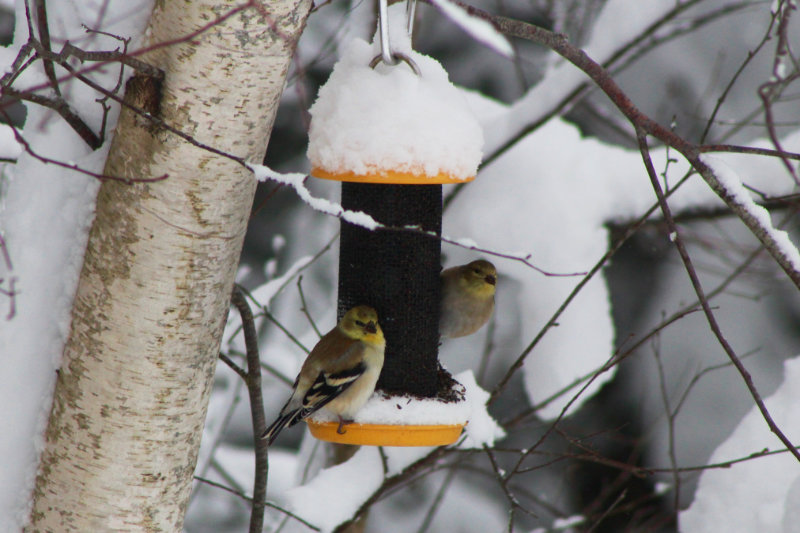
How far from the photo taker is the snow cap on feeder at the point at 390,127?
207cm

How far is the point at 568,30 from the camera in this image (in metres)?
5.22

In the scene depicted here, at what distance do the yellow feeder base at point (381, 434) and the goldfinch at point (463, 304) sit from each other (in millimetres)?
689

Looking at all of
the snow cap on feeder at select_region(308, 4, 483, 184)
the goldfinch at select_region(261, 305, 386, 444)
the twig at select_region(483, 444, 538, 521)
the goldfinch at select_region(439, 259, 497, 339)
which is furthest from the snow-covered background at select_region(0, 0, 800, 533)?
the goldfinch at select_region(261, 305, 386, 444)

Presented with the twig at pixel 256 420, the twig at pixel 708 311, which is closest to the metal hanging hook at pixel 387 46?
the twig at pixel 708 311

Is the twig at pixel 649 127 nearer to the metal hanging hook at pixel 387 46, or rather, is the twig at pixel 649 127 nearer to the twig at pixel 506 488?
the metal hanging hook at pixel 387 46

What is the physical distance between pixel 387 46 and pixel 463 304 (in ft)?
3.90

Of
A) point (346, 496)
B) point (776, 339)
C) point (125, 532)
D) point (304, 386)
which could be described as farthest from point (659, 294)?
point (125, 532)

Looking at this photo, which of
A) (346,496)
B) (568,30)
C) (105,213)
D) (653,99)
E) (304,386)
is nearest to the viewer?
(105,213)

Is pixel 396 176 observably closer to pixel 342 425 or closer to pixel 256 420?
pixel 342 425

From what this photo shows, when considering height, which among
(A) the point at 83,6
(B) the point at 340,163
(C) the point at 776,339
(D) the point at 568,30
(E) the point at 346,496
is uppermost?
(D) the point at 568,30

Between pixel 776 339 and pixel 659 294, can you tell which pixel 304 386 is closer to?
pixel 659 294

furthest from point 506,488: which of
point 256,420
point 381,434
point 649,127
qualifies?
point 649,127

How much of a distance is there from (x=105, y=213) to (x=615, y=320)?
15.7 ft

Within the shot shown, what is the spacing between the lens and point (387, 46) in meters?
2.07
